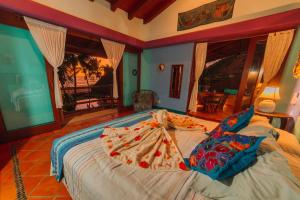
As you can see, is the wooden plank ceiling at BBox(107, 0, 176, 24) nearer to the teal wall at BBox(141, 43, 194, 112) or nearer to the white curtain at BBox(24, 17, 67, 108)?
the teal wall at BBox(141, 43, 194, 112)

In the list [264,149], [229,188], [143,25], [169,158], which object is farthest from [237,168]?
[143,25]

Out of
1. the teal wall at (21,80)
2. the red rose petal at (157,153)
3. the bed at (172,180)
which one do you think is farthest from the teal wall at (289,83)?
the teal wall at (21,80)

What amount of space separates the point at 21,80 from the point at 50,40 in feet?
3.00

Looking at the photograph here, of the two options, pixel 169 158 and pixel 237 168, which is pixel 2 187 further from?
pixel 237 168

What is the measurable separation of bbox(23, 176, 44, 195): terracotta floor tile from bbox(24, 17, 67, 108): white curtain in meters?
1.55

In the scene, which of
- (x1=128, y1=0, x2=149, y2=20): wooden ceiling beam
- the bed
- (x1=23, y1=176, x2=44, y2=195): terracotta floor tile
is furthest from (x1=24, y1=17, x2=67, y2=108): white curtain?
the bed

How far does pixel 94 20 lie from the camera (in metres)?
2.85

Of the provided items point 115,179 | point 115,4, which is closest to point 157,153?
point 115,179

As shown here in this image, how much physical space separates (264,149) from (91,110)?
4.32 m

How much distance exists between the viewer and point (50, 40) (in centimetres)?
231

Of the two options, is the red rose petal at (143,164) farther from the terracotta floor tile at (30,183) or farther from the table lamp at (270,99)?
the table lamp at (270,99)

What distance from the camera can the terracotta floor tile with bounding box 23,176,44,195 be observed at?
4.25 ft

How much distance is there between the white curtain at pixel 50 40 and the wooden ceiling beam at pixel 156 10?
256cm

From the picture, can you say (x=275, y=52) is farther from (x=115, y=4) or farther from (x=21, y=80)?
(x=21, y=80)
